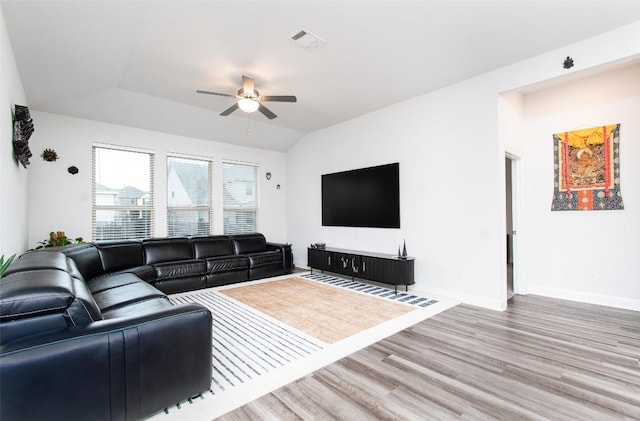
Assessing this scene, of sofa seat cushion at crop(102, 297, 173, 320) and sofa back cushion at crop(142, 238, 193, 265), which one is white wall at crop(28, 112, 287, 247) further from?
sofa seat cushion at crop(102, 297, 173, 320)

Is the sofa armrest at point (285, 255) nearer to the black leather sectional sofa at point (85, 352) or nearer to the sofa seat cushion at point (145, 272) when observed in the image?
the sofa seat cushion at point (145, 272)

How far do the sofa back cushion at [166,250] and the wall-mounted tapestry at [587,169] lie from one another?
5.78 m

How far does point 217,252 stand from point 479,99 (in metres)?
4.80

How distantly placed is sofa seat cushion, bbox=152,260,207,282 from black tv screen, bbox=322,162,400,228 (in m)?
2.53

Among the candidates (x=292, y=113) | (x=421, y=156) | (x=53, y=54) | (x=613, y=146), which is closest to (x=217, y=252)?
(x=292, y=113)

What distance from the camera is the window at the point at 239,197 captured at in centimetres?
648

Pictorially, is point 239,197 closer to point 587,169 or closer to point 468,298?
point 468,298

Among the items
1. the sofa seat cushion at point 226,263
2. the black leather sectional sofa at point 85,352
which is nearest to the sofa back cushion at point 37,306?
the black leather sectional sofa at point 85,352

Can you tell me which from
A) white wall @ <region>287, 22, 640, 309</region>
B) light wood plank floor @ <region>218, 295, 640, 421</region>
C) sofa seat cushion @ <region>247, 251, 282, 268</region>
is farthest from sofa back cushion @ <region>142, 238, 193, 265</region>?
light wood plank floor @ <region>218, 295, 640, 421</region>

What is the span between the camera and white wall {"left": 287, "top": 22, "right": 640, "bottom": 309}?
359cm

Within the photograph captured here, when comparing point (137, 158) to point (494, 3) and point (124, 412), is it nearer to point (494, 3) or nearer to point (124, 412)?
point (124, 412)

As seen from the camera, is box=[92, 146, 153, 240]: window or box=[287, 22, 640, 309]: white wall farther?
box=[92, 146, 153, 240]: window

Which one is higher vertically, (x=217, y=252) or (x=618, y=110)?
(x=618, y=110)

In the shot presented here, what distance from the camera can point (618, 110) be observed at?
3834mm
